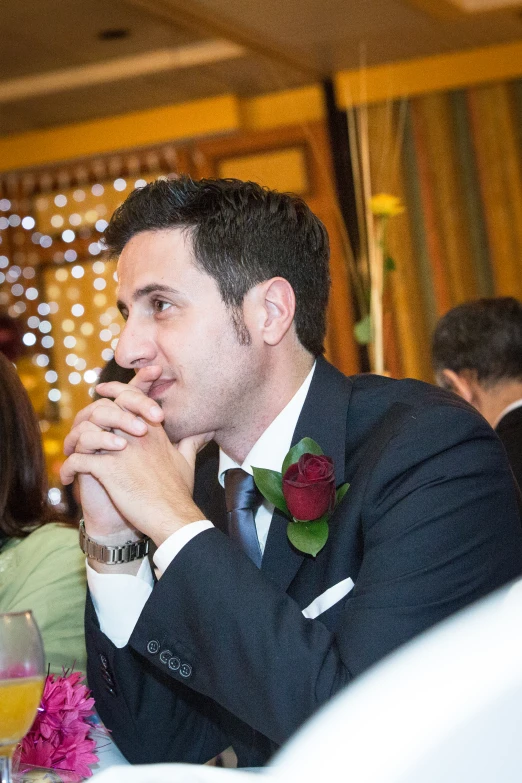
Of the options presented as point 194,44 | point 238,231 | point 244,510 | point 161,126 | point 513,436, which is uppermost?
point 194,44

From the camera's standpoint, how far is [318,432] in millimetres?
1651

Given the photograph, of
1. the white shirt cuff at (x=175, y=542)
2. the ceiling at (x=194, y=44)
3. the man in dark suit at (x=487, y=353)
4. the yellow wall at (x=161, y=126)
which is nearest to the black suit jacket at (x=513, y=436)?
the man in dark suit at (x=487, y=353)

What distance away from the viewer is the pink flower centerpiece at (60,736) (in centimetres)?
108

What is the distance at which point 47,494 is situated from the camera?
2154mm

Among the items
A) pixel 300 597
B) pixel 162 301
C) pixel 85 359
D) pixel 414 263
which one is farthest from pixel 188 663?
pixel 85 359

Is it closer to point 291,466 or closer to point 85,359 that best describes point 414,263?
point 85,359

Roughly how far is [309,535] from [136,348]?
44cm

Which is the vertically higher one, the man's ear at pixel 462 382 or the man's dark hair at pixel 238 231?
the man's dark hair at pixel 238 231

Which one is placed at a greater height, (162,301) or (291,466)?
(162,301)

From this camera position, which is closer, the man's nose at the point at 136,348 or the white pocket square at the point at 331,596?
the white pocket square at the point at 331,596

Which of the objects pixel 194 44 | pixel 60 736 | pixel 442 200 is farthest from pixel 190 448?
pixel 442 200

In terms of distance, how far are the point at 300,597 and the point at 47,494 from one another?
2.66 feet

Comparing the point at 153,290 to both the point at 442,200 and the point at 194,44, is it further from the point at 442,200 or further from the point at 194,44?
the point at 442,200

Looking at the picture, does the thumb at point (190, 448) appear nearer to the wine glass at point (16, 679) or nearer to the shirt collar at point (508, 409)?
the wine glass at point (16, 679)
